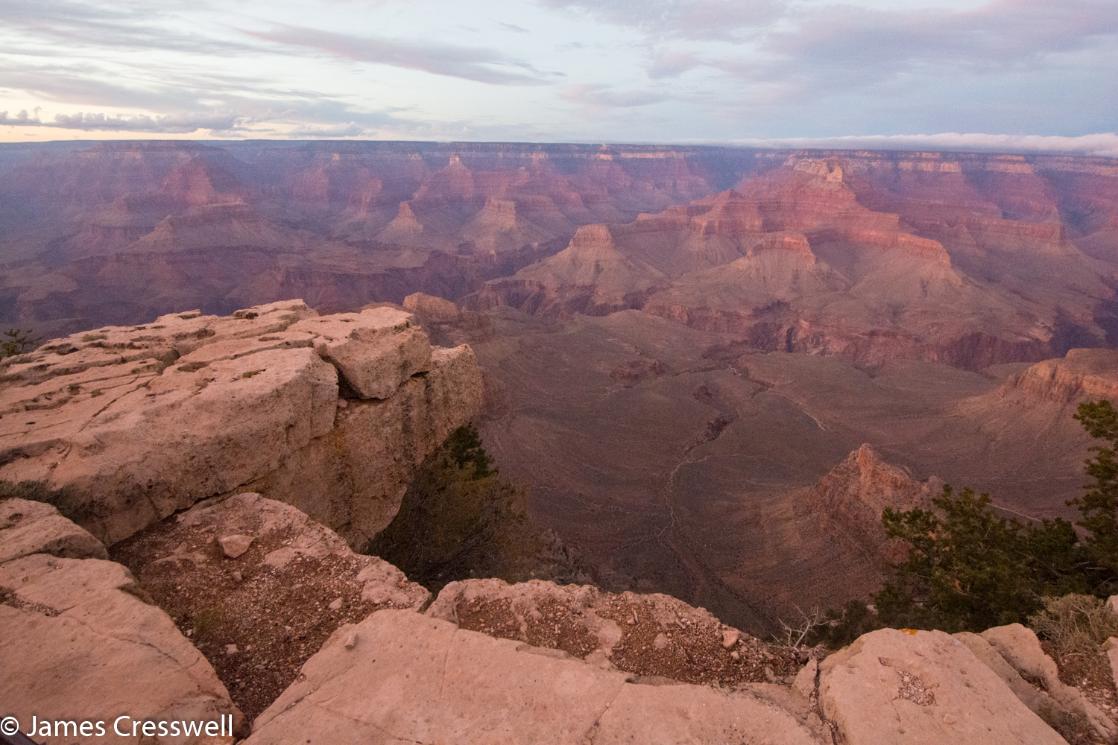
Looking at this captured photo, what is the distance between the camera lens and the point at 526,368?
49.4 m

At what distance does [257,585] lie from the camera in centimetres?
698

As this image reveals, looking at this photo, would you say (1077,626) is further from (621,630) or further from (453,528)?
(453,528)

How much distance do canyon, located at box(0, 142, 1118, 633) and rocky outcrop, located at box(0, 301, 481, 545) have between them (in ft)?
0.30

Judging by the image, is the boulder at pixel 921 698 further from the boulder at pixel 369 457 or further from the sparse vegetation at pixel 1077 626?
→ the boulder at pixel 369 457

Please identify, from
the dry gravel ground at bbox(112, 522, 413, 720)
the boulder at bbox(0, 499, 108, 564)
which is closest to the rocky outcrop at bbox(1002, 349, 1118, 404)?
the dry gravel ground at bbox(112, 522, 413, 720)

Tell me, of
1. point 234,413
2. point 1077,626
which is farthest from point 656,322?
point 1077,626

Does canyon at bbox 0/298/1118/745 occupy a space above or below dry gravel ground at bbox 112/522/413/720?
above

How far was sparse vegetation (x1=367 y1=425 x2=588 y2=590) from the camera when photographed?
42.9 ft

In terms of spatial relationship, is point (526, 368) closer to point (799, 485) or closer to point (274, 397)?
point (799, 485)

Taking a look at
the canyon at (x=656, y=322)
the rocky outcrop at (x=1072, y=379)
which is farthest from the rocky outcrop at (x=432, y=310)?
the rocky outcrop at (x=1072, y=379)

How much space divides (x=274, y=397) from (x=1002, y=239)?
124037mm

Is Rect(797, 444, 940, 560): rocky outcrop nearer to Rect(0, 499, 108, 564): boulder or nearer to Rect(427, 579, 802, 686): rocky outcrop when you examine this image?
Rect(427, 579, 802, 686): rocky outcrop

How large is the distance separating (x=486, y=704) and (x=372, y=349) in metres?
9.41

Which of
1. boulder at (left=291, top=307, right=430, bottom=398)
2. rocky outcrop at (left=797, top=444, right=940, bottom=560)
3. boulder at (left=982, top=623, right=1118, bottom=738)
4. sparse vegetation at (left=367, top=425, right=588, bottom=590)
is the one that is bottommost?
rocky outcrop at (left=797, top=444, right=940, bottom=560)
